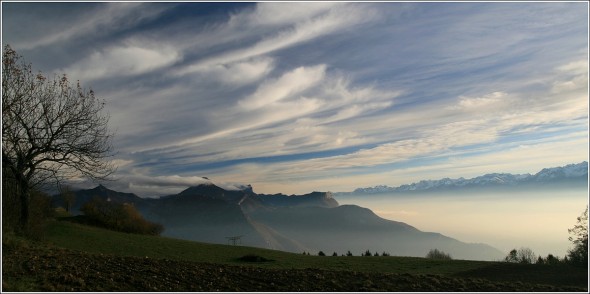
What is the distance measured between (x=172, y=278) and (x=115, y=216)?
52790 mm

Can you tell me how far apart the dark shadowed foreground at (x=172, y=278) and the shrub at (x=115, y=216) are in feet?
136

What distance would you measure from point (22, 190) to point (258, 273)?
23832mm

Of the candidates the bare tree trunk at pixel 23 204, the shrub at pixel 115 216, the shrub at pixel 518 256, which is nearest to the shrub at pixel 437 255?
the shrub at pixel 518 256

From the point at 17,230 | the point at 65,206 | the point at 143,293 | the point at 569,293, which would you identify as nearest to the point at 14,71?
the point at 17,230

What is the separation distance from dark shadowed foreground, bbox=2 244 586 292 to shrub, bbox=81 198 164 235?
41.5m

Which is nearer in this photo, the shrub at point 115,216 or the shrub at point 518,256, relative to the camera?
the shrub at point 518,256

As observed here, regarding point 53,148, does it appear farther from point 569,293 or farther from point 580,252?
point 580,252

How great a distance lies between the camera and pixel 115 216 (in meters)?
70.6

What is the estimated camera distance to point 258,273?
2655cm

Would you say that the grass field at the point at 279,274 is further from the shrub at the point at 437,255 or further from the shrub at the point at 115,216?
the shrub at the point at 115,216

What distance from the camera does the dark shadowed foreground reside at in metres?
19.9

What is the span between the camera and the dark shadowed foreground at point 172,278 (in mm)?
19875

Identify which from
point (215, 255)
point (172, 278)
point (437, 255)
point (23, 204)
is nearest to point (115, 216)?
point (23, 204)

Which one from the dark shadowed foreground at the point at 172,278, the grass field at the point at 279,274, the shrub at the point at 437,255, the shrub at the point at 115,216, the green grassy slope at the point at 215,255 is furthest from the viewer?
the shrub at the point at 115,216
